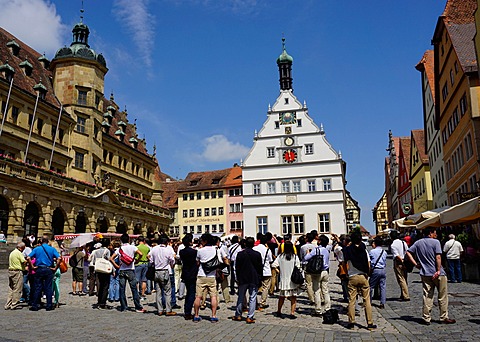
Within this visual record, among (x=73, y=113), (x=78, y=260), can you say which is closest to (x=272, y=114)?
(x=73, y=113)

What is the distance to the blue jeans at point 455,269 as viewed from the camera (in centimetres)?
1548

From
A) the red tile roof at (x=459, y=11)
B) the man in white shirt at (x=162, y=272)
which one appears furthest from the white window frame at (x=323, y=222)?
the man in white shirt at (x=162, y=272)

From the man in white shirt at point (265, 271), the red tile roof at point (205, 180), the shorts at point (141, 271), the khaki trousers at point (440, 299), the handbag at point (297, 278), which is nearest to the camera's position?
the khaki trousers at point (440, 299)

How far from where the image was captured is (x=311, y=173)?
51188 mm

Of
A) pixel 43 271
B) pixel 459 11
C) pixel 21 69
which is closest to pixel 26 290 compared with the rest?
pixel 43 271

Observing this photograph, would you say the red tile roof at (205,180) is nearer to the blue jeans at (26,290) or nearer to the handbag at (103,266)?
the blue jeans at (26,290)

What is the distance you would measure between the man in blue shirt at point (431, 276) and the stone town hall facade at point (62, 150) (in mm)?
22829

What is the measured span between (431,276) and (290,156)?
4330 cm

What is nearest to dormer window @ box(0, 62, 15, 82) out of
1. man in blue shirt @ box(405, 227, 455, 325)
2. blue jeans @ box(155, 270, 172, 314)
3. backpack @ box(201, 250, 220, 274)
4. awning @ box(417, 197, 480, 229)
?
blue jeans @ box(155, 270, 172, 314)

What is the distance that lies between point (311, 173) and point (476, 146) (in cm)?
2800

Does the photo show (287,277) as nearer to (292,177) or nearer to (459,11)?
(459,11)

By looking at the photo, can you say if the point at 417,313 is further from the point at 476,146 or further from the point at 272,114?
the point at 272,114

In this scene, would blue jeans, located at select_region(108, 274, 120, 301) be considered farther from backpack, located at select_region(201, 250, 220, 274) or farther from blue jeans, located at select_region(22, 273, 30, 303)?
backpack, located at select_region(201, 250, 220, 274)

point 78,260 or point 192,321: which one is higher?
point 78,260
